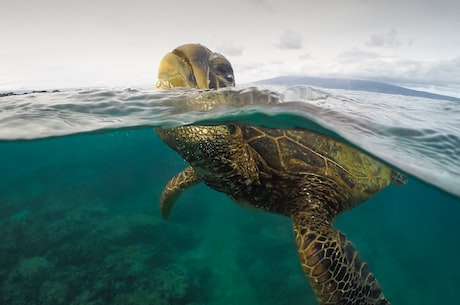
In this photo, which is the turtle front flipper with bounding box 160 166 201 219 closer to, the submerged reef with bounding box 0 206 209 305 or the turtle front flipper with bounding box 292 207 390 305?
the submerged reef with bounding box 0 206 209 305

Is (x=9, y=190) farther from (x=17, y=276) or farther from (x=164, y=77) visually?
(x=164, y=77)

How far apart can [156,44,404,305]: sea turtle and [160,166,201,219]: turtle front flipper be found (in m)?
1.89

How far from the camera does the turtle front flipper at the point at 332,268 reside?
10.9ft

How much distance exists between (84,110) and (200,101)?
2.73m

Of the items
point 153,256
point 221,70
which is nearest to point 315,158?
point 221,70

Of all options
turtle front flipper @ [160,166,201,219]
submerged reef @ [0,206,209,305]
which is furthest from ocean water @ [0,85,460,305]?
turtle front flipper @ [160,166,201,219]

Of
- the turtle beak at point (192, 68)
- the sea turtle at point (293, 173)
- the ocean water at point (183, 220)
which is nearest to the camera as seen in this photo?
the turtle beak at point (192, 68)

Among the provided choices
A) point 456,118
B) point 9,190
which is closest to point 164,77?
point 456,118

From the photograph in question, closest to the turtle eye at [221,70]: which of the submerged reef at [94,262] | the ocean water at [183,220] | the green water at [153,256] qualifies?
the ocean water at [183,220]

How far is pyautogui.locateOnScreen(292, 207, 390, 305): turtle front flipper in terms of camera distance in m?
3.31

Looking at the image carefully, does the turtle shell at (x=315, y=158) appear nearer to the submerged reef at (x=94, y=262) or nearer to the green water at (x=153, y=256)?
the green water at (x=153, y=256)

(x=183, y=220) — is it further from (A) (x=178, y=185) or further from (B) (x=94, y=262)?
(A) (x=178, y=185)

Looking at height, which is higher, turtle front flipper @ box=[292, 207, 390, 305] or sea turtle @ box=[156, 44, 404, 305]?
sea turtle @ box=[156, 44, 404, 305]

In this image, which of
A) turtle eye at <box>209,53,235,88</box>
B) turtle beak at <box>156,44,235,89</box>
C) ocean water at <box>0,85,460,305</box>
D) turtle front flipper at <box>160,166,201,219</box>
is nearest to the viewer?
turtle beak at <box>156,44,235,89</box>
